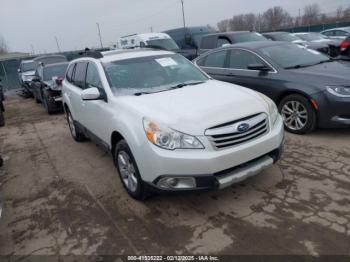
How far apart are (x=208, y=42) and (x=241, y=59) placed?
13.8ft

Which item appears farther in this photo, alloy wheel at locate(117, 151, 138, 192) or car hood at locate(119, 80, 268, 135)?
alloy wheel at locate(117, 151, 138, 192)

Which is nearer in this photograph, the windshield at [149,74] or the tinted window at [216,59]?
the windshield at [149,74]

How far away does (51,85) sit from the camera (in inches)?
383

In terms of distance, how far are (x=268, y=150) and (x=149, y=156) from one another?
1352 mm

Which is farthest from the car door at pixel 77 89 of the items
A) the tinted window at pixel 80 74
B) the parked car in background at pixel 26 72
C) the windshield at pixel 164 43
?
the parked car in background at pixel 26 72

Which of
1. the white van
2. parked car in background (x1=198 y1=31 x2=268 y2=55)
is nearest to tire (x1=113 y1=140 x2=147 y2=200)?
parked car in background (x1=198 y1=31 x2=268 y2=55)

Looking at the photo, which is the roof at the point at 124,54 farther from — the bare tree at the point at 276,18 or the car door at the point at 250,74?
the bare tree at the point at 276,18

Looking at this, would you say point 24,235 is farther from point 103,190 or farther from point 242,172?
point 242,172

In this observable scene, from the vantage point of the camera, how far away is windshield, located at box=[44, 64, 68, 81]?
10719 millimetres

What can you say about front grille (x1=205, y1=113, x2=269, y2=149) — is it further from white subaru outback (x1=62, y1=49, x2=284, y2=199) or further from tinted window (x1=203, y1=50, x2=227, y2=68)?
tinted window (x1=203, y1=50, x2=227, y2=68)

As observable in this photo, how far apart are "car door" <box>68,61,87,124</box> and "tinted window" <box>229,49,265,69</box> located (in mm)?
3152

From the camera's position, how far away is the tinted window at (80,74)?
17.0ft

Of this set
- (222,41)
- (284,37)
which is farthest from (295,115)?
(284,37)

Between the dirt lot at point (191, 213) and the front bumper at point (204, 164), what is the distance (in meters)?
0.44
